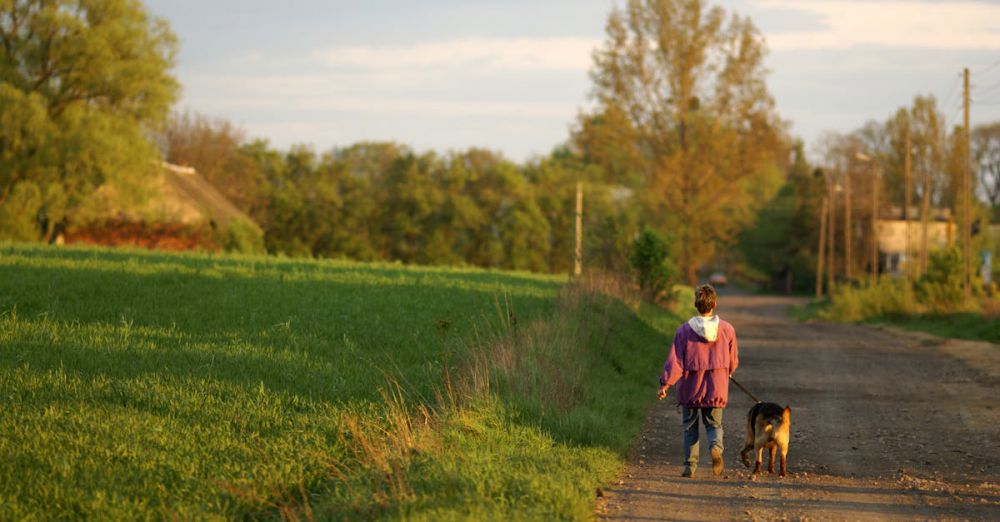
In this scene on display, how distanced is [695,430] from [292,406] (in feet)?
12.7

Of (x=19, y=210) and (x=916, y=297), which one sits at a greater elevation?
(x=19, y=210)

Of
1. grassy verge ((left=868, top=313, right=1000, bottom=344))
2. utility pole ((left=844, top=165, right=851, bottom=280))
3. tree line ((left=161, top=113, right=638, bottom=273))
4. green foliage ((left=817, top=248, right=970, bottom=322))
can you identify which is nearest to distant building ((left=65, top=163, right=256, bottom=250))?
tree line ((left=161, top=113, right=638, bottom=273))

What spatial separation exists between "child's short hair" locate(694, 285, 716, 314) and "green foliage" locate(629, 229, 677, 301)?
26380 millimetres

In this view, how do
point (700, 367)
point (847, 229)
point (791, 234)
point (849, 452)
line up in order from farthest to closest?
point (791, 234)
point (847, 229)
point (849, 452)
point (700, 367)

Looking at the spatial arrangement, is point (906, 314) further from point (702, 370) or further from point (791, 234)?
point (791, 234)

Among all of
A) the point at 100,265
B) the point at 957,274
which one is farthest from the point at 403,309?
the point at 957,274

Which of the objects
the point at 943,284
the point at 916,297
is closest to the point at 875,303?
the point at 916,297

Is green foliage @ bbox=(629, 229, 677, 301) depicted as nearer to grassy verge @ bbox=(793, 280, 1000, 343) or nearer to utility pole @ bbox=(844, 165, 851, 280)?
grassy verge @ bbox=(793, 280, 1000, 343)

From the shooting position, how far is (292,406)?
11.1 metres

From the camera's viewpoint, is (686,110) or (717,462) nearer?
(717,462)

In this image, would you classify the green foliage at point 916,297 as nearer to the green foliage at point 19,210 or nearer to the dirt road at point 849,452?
the dirt road at point 849,452

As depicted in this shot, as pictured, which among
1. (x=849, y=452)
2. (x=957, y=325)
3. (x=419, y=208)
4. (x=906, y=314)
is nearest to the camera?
(x=849, y=452)

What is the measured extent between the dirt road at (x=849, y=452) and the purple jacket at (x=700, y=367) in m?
0.71

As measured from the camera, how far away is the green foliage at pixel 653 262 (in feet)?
122
